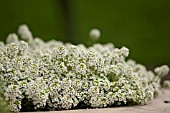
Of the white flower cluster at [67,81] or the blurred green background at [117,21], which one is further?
the blurred green background at [117,21]

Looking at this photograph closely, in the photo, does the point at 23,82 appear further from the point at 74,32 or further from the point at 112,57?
the point at 74,32

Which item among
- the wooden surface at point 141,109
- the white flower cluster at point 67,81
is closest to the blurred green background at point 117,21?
the white flower cluster at point 67,81

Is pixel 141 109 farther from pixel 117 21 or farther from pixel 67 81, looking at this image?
pixel 117 21

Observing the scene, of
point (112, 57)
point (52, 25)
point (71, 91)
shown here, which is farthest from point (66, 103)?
point (52, 25)

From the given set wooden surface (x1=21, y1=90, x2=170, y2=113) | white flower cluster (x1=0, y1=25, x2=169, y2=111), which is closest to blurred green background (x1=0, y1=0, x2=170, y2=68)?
white flower cluster (x1=0, y1=25, x2=169, y2=111)

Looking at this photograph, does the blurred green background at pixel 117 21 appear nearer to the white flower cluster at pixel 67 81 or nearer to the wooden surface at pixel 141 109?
the white flower cluster at pixel 67 81
